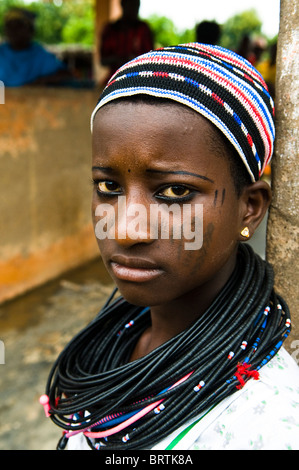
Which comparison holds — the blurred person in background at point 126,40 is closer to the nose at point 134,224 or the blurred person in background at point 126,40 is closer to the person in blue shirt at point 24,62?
the person in blue shirt at point 24,62

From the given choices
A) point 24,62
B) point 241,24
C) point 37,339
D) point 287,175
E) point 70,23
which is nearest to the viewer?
point 287,175

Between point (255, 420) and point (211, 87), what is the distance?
75 centimetres

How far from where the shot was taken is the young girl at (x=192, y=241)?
0.99 m

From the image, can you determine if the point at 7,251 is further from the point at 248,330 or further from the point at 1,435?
the point at 248,330

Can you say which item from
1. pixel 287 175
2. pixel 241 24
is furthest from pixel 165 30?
pixel 287 175

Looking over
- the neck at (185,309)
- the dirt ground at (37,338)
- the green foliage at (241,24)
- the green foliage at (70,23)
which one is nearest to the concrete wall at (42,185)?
the dirt ground at (37,338)

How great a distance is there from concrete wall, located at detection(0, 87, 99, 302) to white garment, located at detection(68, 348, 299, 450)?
357cm

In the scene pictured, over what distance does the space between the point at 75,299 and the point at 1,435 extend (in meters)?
1.91

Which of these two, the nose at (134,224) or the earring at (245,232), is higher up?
the nose at (134,224)

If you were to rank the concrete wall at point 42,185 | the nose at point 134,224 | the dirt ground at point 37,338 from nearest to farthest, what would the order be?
1. the nose at point 134,224
2. the dirt ground at point 37,338
3. the concrete wall at point 42,185

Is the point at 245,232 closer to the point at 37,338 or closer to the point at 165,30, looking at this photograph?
the point at 37,338

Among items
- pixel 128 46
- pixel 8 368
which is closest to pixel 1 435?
pixel 8 368

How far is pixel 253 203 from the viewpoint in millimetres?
1164

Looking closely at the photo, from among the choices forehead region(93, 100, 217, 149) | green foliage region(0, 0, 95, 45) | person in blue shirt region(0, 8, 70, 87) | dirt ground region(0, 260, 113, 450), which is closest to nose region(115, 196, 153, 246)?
forehead region(93, 100, 217, 149)
